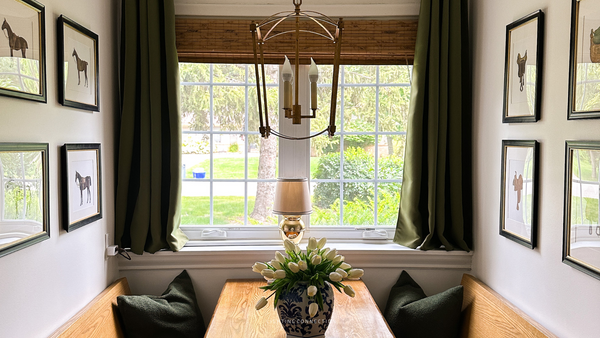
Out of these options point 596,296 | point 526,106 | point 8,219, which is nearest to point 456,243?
point 526,106

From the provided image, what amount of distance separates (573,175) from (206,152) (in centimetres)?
208

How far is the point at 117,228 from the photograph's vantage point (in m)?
2.80

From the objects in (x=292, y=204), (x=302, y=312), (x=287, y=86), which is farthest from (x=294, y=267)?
(x=292, y=204)

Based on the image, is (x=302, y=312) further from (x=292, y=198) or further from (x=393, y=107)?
(x=393, y=107)

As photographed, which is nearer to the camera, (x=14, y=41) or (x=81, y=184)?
(x=14, y=41)

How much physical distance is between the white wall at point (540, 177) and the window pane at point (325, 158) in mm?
853

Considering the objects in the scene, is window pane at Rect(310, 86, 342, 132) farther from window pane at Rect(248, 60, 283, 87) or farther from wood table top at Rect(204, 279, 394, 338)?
wood table top at Rect(204, 279, 394, 338)

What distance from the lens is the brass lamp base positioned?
2.82 m

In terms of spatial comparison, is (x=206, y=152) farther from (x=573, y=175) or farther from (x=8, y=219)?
(x=573, y=175)

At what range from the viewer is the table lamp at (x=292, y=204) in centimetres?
275

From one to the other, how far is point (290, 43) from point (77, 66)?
3.99 feet

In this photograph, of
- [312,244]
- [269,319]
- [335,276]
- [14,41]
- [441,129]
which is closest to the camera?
[14,41]

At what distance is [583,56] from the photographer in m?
1.78

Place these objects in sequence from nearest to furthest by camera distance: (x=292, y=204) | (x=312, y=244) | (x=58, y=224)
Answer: (x=312, y=244) → (x=58, y=224) → (x=292, y=204)
